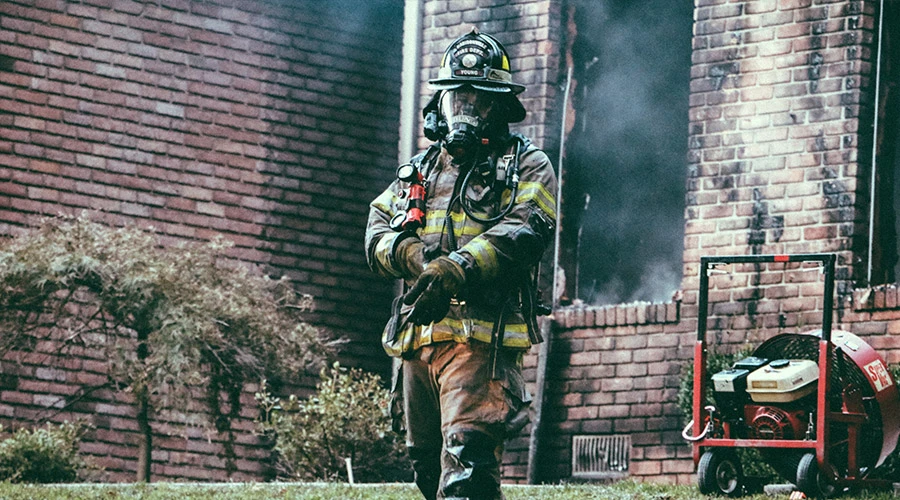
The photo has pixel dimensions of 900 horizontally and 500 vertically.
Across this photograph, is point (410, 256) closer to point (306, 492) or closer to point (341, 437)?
point (306, 492)

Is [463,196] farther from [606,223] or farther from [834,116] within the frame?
[606,223]

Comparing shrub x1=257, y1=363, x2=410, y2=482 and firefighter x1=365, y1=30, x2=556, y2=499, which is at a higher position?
firefighter x1=365, y1=30, x2=556, y2=499

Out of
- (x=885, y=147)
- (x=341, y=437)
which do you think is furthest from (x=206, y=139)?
(x=885, y=147)

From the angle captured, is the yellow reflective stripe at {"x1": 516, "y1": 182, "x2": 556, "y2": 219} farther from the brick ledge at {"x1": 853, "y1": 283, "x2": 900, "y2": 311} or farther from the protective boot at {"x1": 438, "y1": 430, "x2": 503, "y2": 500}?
the brick ledge at {"x1": 853, "y1": 283, "x2": 900, "y2": 311}

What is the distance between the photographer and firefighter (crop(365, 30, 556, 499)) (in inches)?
243

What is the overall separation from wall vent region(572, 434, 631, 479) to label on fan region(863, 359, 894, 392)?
2.90 metres

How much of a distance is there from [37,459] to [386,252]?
4.86 meters

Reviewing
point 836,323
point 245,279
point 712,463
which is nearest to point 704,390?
point 712,463

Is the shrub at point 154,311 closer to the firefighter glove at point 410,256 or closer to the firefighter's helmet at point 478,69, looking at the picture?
the firefighter glove at point 410,256

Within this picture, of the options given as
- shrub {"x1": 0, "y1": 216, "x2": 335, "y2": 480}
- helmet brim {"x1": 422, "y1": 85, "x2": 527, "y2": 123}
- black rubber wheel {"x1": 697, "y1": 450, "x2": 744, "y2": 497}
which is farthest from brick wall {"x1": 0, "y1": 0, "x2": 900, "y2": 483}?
helmet brim {"x1": 422, "y1": 85, "x2": 527, "y2": 123}

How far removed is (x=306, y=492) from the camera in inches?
358

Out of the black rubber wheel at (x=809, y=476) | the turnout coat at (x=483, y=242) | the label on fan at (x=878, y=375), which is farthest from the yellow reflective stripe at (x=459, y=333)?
the label on fan at (x=878, y=375)

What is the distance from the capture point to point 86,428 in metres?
12.5

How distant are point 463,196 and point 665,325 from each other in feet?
17.9
